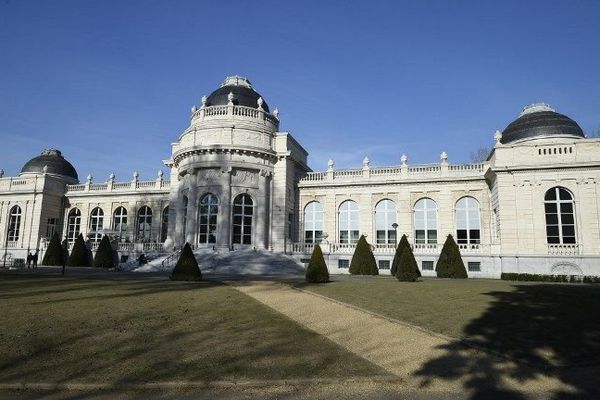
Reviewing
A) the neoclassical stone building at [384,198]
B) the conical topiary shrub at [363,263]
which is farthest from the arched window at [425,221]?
the conical topiary shrub at [363,263]

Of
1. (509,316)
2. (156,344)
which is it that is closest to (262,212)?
(509,316)

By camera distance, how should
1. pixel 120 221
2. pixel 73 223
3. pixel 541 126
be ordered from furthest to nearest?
pixel 73 223
pixel 120 221
pixel 541 126

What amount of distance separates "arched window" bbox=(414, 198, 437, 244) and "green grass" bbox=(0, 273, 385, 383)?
81.1 ft

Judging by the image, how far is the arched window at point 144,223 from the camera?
43.1m

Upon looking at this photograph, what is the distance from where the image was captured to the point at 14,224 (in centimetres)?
4369

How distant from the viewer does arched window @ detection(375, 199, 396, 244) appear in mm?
35219

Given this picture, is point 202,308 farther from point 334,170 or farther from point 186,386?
point 334,170

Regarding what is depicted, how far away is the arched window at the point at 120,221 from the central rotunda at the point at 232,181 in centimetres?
1028

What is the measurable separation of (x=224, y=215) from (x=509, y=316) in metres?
24.6

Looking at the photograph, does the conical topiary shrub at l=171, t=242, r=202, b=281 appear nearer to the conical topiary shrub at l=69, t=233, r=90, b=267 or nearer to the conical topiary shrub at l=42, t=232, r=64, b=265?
the conical topiary shrub at l=69, t=233, r=90, b=267

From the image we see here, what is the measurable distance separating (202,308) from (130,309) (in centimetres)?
182

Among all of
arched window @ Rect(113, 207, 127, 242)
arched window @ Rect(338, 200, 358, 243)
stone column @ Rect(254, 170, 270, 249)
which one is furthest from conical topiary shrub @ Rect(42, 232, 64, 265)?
arched window @ Rect(338, 200, 358, 243)

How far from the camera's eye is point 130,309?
10922 millimetres

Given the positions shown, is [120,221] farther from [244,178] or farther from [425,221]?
[425,221]
